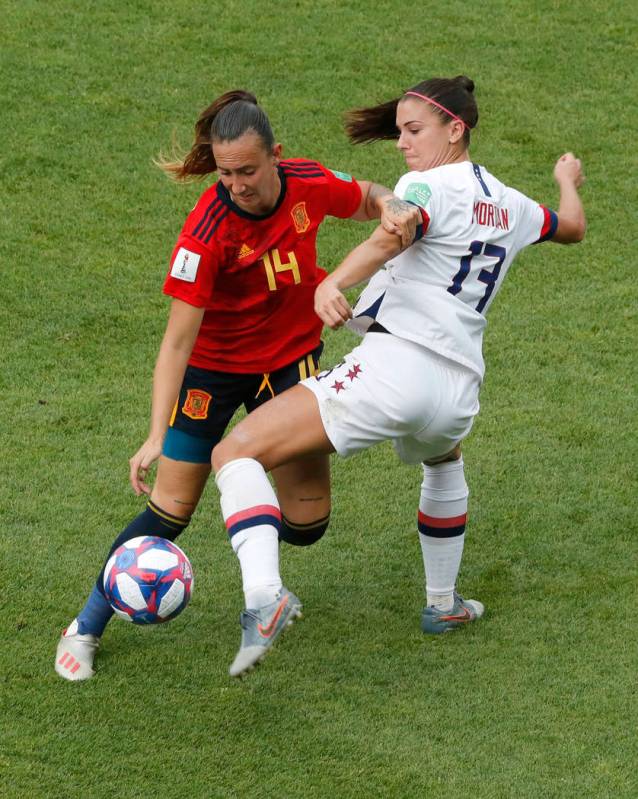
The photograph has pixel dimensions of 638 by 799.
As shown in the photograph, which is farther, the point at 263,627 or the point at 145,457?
the point at 145,457

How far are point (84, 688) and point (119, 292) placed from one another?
3.84 meters

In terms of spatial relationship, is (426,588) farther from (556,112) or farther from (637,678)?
(556,112)

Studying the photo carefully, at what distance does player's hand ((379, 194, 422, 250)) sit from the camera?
4.40m

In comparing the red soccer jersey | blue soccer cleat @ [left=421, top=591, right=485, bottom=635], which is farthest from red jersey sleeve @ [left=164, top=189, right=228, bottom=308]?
blue soccer cleat @ [left=421, top=591, right=485, bottom=635]

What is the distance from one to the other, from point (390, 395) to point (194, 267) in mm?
830

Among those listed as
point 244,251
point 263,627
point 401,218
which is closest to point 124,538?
point 263,627

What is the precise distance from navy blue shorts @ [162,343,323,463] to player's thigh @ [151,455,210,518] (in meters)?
0.03

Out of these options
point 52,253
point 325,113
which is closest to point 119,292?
point 52,253

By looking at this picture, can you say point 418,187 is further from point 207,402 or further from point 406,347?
point 207,402

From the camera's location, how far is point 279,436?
14.9 ft

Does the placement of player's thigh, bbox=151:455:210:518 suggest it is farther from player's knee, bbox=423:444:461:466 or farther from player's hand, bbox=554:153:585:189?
player's hand, bbox=554:153:585:189

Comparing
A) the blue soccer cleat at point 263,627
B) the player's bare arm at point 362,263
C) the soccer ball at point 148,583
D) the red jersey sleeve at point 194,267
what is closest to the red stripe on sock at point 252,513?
the blue soccer cleat at point 263,627

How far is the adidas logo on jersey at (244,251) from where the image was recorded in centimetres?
479

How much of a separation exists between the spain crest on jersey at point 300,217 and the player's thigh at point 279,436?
0.71m
